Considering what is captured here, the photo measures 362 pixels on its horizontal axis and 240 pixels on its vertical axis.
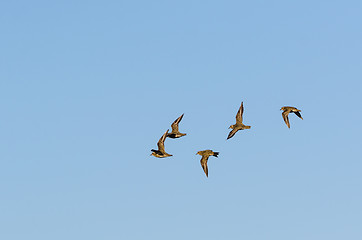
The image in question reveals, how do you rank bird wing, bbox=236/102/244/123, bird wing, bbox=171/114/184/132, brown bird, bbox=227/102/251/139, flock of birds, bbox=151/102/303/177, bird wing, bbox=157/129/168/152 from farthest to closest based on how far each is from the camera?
bird wing, bbox=171/114/184/132 → bird wing, bbox=236/102/244/123 → brown bird, bbox=227/102/251/139 → bird wing, bbox=157/129/168/152 → flock of birds, bbox=151/102/303/177

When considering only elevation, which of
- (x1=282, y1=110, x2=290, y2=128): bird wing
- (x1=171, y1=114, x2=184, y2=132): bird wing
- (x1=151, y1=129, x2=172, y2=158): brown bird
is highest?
(x1=171, y1=114, x2=184, y2=132): bird wing

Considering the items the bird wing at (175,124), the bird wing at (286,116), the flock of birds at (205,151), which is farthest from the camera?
the bird wing at (175,124)

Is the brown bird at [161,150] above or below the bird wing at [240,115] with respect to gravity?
below

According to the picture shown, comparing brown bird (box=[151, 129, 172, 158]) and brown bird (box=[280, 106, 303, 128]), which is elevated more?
brown bird (box=[280, 106, 303, 128])

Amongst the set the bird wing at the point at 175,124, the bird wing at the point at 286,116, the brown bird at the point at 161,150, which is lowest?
the brown bird at the point at 161,150

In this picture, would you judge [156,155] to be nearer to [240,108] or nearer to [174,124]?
[174,124]

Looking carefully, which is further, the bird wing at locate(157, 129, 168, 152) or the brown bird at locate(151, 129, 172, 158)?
the bird wing at locate(157, 129, 168, 152)

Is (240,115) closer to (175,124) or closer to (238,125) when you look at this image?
(238,125)

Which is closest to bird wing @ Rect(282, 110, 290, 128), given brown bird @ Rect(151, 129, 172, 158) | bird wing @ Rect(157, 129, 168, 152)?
brown bird @ Rect(151, 129, 172, 158)

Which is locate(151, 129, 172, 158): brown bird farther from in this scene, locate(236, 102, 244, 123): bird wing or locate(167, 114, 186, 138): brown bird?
locate(236, 102, 244, 123): bird wing

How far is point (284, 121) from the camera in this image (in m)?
70.6

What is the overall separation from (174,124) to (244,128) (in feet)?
31.3

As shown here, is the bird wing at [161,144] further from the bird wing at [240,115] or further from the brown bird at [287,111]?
the brown bird at [287,111]

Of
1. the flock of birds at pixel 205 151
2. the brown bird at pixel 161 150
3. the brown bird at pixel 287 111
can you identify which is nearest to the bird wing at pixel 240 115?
the flock of birds at pixel 205 151
